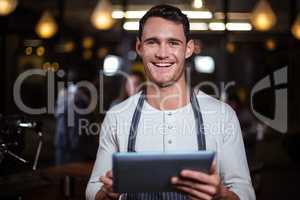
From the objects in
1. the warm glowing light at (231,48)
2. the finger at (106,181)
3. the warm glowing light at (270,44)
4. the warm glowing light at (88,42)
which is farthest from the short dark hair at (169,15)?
the warm glowing light at (88,42)

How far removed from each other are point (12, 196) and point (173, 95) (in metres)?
1.57

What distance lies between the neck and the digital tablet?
469 millimetres

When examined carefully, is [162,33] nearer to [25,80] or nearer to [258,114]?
[258,114]

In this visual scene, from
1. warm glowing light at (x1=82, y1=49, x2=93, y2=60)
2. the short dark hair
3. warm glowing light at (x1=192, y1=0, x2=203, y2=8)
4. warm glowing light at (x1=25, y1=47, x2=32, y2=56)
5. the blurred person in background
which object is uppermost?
warm glowing light at (x1=192, y1=0, x2=203, y2=8)

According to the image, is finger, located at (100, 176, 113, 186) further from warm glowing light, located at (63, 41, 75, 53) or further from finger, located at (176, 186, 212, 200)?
warm glowing light, located at (63, 41, 75, 53)

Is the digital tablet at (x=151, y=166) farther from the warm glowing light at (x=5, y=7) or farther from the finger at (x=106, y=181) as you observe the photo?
the warm glowing light at (x=5, y=7)

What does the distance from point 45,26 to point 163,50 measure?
549 cm

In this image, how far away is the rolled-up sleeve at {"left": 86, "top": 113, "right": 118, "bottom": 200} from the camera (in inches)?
82.8

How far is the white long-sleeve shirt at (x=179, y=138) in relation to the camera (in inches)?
81.4

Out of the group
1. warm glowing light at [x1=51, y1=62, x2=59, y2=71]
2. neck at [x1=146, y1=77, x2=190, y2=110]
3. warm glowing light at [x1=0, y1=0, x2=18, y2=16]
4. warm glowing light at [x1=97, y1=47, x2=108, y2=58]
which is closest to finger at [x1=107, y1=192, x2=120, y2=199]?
neck at [x1=146, y1=77, x2=190, y2=110]

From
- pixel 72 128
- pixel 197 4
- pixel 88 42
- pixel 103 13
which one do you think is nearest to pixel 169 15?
pixel 197 4

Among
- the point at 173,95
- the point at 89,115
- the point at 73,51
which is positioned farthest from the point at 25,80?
the point at 73,51

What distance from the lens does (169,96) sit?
7.19 feet

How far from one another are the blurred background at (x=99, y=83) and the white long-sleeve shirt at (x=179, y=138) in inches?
25.4
